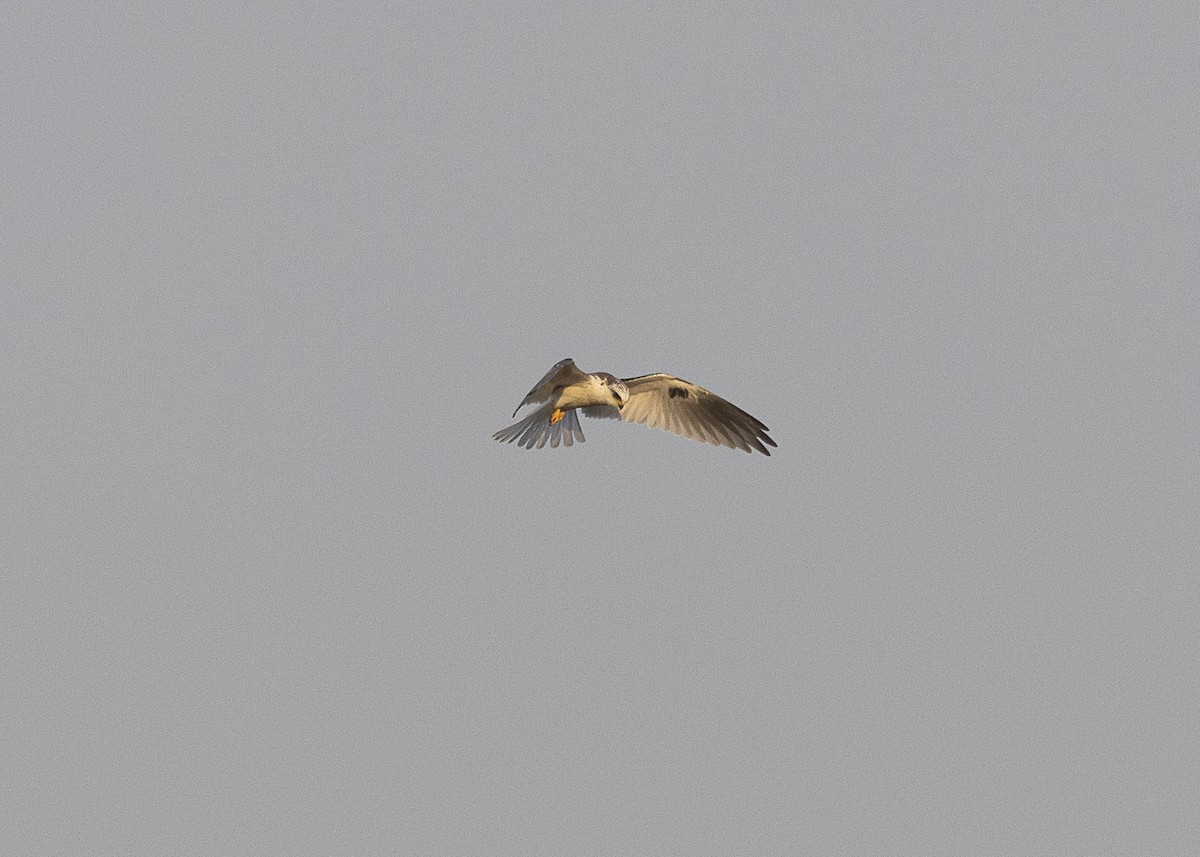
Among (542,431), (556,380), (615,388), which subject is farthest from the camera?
(542,431)

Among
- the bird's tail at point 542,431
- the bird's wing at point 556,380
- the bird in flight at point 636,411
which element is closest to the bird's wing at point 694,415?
the bird in flight at point 636,411

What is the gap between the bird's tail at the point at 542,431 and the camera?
58.8ft

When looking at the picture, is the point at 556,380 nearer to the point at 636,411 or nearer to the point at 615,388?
the point at 615,388

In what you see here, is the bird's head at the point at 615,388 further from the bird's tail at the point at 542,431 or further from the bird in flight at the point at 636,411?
the bird's tail at the point at 542,431

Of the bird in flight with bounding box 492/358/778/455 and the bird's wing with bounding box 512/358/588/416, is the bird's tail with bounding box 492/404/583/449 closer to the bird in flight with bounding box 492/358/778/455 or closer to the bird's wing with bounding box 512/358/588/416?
the bird in flight with bounding box 492/358/778/455

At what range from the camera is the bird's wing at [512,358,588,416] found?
15570 millimetres

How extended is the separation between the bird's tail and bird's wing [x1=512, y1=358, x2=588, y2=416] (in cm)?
78

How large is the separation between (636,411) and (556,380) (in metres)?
3.19

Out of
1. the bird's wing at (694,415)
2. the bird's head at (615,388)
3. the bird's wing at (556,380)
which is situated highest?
the bird's wing at (694,415)

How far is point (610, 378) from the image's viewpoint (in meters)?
17.2

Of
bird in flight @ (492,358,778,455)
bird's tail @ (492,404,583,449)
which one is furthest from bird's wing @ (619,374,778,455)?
→ bird's tail @ (492,404,583,449)

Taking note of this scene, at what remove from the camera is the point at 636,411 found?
19.6 metres

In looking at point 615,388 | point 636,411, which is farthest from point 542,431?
point 636,411

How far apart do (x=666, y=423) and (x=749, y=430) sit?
4.08ft
